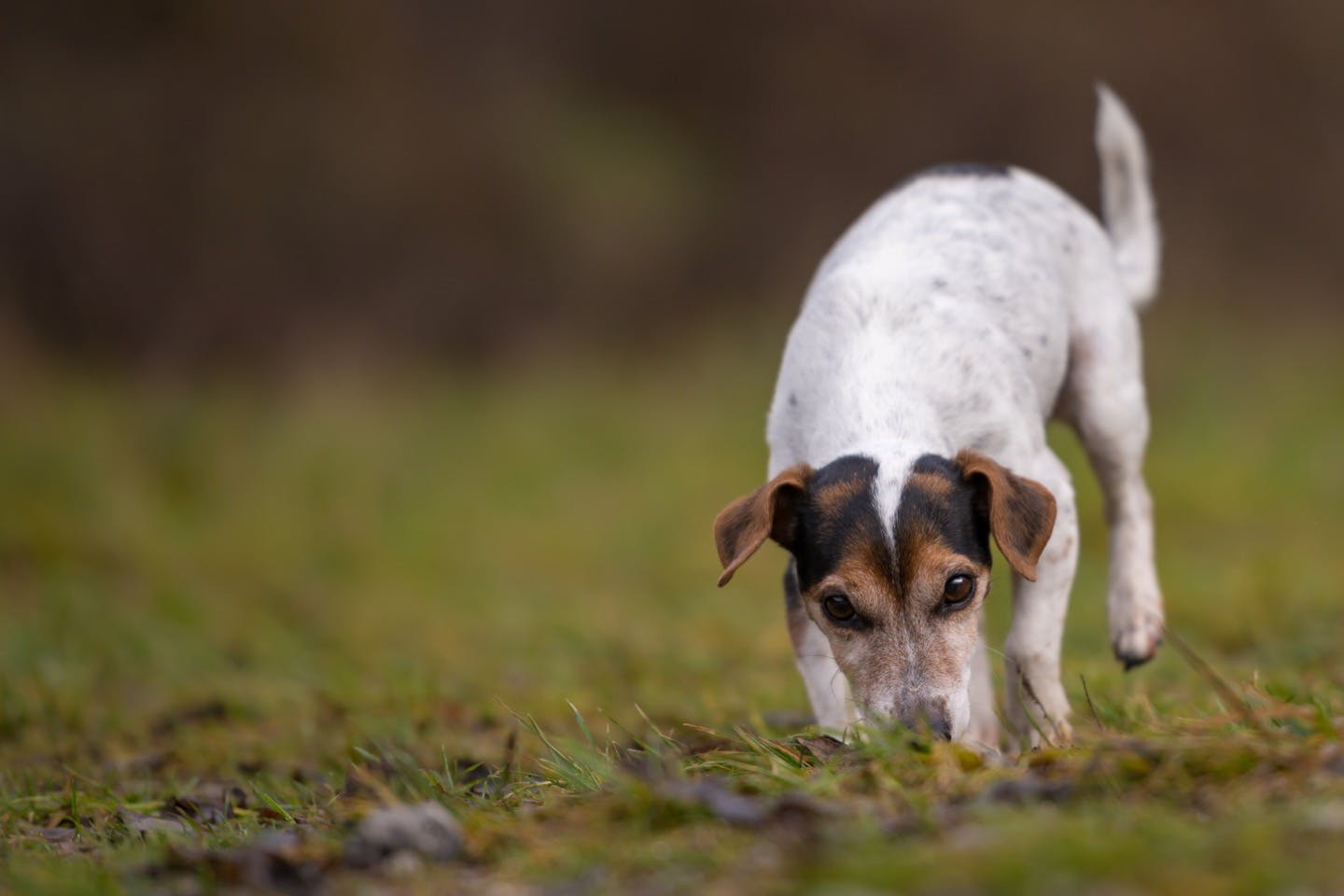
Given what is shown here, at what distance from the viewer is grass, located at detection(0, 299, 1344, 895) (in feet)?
10.3

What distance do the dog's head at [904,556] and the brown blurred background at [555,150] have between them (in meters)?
11.0

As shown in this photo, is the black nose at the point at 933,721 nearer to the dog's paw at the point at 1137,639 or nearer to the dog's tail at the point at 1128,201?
the dog's paw at the point at 1137,639

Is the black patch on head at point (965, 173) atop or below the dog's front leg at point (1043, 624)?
atop

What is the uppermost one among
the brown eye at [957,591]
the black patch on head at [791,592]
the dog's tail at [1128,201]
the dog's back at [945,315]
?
the dog's tail at [1128,201]

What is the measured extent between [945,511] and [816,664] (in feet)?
2.44

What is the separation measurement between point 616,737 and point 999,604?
317 centimetres

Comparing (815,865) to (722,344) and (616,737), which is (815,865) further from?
(722,344)

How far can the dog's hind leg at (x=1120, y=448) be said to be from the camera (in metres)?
5.74

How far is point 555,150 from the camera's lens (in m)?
18.0

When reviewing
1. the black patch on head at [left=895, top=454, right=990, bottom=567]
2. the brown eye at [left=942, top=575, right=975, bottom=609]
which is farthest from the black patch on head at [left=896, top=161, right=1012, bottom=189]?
the brown eye at [left=942, top=575, right=975, bottom=609]

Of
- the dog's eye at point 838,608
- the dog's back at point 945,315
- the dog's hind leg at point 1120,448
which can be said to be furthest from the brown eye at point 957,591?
the dog's hind leg at point 1120,448

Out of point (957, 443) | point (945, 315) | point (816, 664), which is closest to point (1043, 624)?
point (957, 443)

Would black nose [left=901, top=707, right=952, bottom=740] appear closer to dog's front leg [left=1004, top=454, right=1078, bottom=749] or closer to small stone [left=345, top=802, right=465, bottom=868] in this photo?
dog's front leg [left=1004, top=454, right=1078, bottom=749]

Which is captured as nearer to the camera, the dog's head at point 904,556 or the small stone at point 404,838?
the small stone at point 404,838
